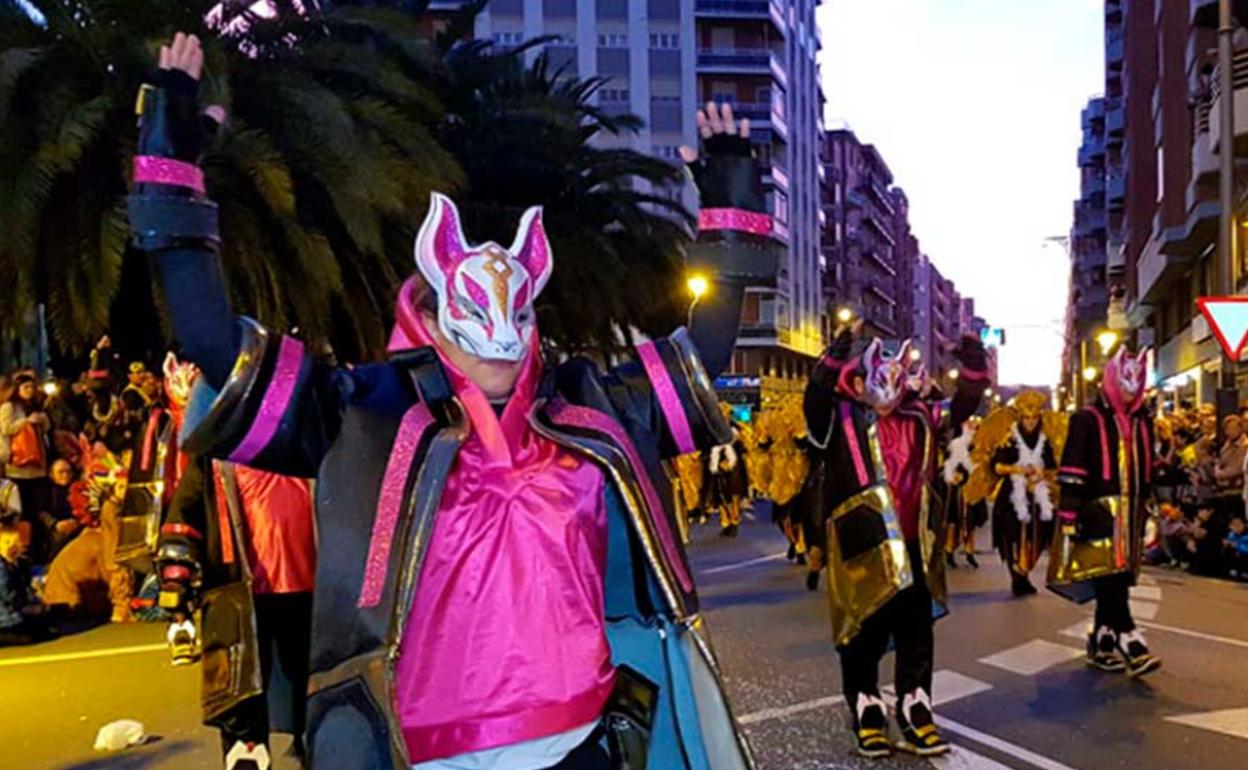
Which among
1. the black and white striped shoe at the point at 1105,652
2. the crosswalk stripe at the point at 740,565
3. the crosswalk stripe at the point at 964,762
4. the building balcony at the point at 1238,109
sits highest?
the building balcony at the point at 1238,109

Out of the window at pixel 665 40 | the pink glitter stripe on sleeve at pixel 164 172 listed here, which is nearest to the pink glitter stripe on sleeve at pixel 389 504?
the pink glitter stripe on sleeve at pixel 164 172

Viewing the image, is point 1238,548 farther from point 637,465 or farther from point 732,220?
point 637,465

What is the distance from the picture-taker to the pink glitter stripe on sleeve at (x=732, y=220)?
3.44m

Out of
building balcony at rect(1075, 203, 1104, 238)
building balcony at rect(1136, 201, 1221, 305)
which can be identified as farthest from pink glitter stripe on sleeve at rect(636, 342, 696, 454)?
building balcony at rect(1075, 203, 1104, 238)

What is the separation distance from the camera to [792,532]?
14.0 meters

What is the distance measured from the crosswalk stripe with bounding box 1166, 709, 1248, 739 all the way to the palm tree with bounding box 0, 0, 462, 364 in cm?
757

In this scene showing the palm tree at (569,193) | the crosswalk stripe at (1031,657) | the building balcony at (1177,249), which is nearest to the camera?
the crosswalk stripe at (1031,657)

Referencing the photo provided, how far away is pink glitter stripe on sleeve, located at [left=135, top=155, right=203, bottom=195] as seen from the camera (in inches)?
104

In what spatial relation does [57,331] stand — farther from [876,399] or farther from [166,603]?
[876,399]

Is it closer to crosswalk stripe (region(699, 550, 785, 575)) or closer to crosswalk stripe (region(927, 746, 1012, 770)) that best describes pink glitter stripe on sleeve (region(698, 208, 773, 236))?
crosswalk stripe (region(927, 746, 1012, 770))

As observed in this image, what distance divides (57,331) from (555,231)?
702cm

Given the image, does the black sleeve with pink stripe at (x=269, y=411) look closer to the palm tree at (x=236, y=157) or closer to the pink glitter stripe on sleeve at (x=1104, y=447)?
→ the pink glitter stripe on sleeve at (x=1104, y=447)

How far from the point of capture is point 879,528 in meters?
6.11

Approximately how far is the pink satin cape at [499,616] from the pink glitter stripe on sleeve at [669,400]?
38cm
